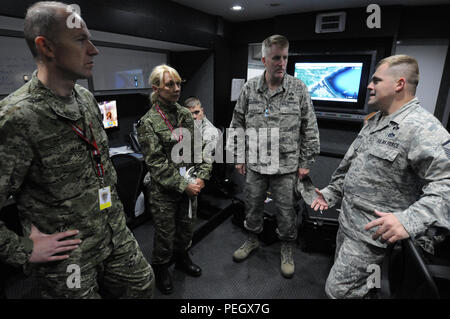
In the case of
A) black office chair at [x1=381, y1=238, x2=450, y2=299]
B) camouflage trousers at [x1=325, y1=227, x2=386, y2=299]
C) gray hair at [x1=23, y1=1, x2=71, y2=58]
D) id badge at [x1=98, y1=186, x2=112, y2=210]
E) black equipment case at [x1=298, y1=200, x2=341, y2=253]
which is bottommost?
black equipment case at [x1=298, y1=200, x2=341, y2=253]

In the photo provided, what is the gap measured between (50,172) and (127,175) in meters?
1.13

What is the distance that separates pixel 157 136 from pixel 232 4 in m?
2.02

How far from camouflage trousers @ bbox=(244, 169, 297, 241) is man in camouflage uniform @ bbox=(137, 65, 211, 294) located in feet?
1.52

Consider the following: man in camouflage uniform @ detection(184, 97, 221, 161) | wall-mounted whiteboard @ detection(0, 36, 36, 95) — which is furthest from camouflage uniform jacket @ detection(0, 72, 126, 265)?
man in camouflage uniform @ detection(184, 97, 221, 161)

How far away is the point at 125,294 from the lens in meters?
1.19

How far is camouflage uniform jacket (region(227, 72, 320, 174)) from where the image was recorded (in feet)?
6.16

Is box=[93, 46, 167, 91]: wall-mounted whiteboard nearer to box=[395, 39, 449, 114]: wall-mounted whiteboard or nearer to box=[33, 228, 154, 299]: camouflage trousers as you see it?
box=[33, 228, 154, 299]: camouflage trousers

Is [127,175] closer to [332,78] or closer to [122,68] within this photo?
[122,68]

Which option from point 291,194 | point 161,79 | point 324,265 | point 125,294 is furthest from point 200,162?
point 324,265

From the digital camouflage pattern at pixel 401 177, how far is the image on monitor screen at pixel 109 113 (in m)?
2.52

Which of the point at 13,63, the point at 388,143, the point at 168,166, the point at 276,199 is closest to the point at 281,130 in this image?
the point at 276,199

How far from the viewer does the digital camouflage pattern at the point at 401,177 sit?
100cm

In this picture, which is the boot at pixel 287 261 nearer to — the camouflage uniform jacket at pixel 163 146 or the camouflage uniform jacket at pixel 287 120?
the camouflage uniform jacket at pixel 287 120

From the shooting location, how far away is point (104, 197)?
107 cm
